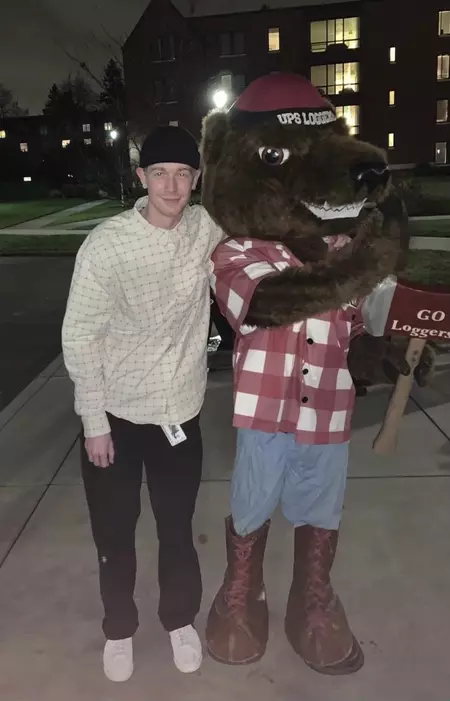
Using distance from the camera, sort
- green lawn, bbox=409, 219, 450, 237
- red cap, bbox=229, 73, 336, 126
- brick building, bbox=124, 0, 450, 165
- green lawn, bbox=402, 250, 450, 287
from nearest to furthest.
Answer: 1. red cap, bbox=229, 73, 336, 126
2. green lawn, bbox=402, 250, 450, 287
3. green lawn, bbox=409, 219, 450, 237
4. brick building, bbox=124, 0, 450, 165

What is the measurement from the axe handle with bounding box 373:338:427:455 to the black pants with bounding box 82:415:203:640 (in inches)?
28.8

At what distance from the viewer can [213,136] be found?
2275 millimetres

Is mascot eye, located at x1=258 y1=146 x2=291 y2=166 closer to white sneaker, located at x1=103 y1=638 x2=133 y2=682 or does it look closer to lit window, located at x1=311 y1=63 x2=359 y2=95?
white sneaker, located at x1=103 y1=638 x2=133 y2=682

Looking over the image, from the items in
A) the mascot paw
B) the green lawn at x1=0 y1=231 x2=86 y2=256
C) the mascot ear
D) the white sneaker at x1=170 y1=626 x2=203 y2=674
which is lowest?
the green lawn at x1=0 y1=231 x2=86 y2=256

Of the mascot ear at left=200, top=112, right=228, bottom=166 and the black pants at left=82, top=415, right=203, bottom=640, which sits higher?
the mascot ear at left=200, top=112, right=228, bottom=166

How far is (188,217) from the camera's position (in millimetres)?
2246

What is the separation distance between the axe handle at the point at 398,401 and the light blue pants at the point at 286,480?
1.03 feet

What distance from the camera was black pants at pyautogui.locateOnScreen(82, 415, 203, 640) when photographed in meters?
2.27

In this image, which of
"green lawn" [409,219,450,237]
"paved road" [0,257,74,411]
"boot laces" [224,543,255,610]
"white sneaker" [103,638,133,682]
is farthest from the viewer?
"green lawn" [409,219,450,237]

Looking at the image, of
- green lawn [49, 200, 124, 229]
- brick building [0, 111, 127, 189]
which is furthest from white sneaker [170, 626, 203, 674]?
brick building [0, 111, 127, 189]

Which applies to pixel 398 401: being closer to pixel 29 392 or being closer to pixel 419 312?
pixel 419 312

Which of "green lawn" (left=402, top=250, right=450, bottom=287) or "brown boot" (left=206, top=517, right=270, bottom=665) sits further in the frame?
"green lawn" (left=402, top=250, right=450, bottom=287)

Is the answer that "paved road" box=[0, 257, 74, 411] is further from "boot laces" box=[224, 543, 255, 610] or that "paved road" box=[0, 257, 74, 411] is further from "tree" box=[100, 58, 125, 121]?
"tree" box=[100, 58, 125, 121]

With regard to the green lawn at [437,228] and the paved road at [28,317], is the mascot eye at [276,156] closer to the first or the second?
the paved road at [28,317]
